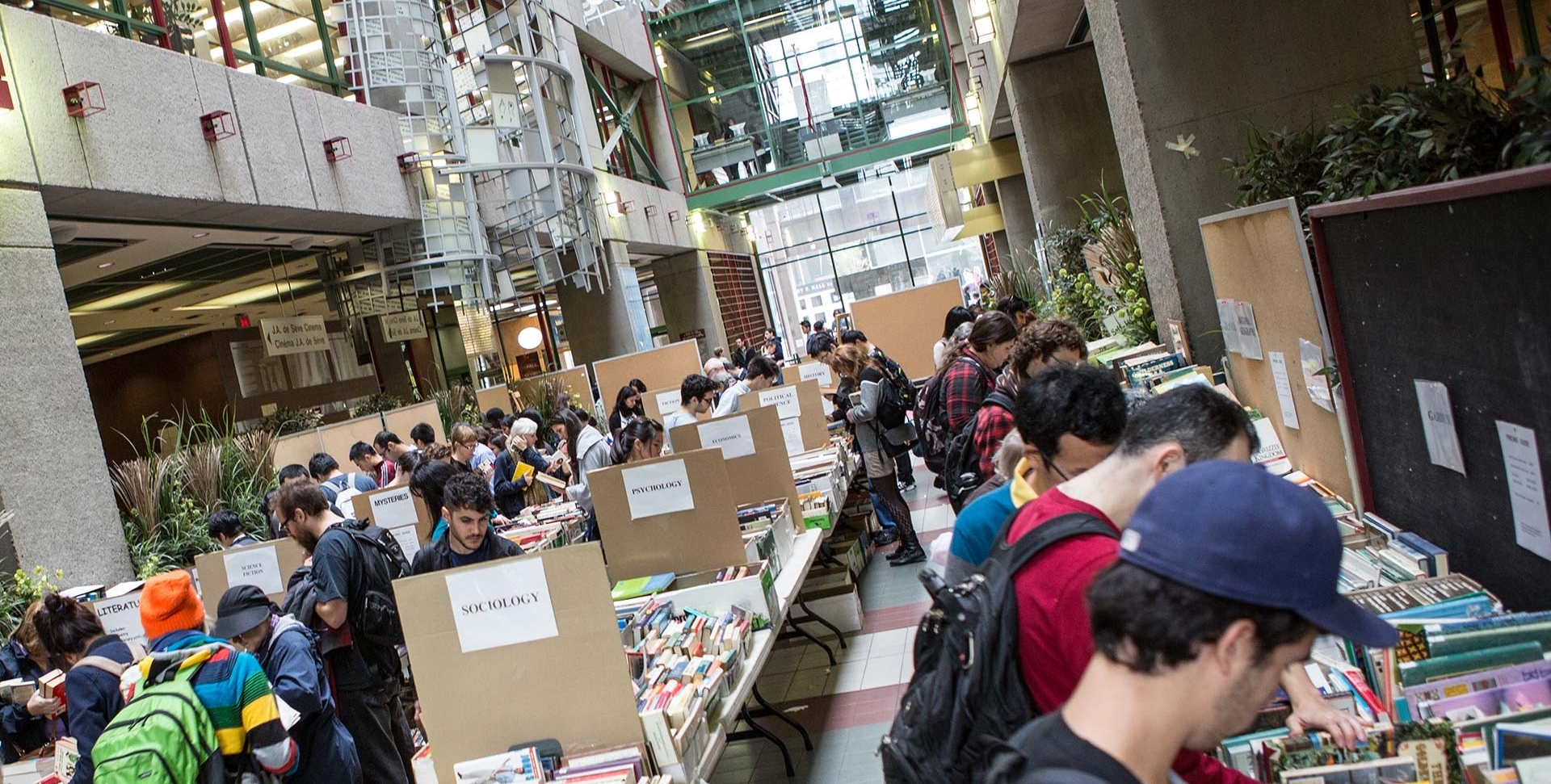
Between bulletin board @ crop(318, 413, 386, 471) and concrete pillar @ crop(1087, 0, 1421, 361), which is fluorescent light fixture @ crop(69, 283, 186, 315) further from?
concrete pillar @ crop(1087, 0, 1421, 361)

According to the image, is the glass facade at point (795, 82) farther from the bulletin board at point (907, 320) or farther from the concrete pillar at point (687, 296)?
the bulletin board at point (907, 320)

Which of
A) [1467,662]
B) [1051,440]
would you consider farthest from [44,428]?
[1467,662]

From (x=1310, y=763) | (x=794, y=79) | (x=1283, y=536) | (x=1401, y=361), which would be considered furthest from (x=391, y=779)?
(x=794, y=79)

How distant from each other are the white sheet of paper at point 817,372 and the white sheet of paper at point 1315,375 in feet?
25.6

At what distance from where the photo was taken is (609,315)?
20422mm

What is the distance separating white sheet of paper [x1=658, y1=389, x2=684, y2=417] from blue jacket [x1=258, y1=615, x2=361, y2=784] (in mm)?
7262

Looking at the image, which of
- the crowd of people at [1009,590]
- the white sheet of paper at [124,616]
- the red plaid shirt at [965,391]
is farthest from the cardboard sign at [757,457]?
the white sheet of paper at [124,616]

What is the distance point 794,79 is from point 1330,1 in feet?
75.1

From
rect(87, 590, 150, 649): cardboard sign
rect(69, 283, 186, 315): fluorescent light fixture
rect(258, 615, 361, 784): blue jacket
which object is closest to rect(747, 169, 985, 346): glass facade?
rect(69, 283, 186, 315): fluorescent light fixture

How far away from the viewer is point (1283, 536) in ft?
3.54

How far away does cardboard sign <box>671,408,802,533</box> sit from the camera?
6473 mm

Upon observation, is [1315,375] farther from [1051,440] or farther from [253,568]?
[253,568]

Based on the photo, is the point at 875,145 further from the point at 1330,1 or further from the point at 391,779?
the point at 391,779

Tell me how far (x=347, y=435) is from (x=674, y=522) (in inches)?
284
